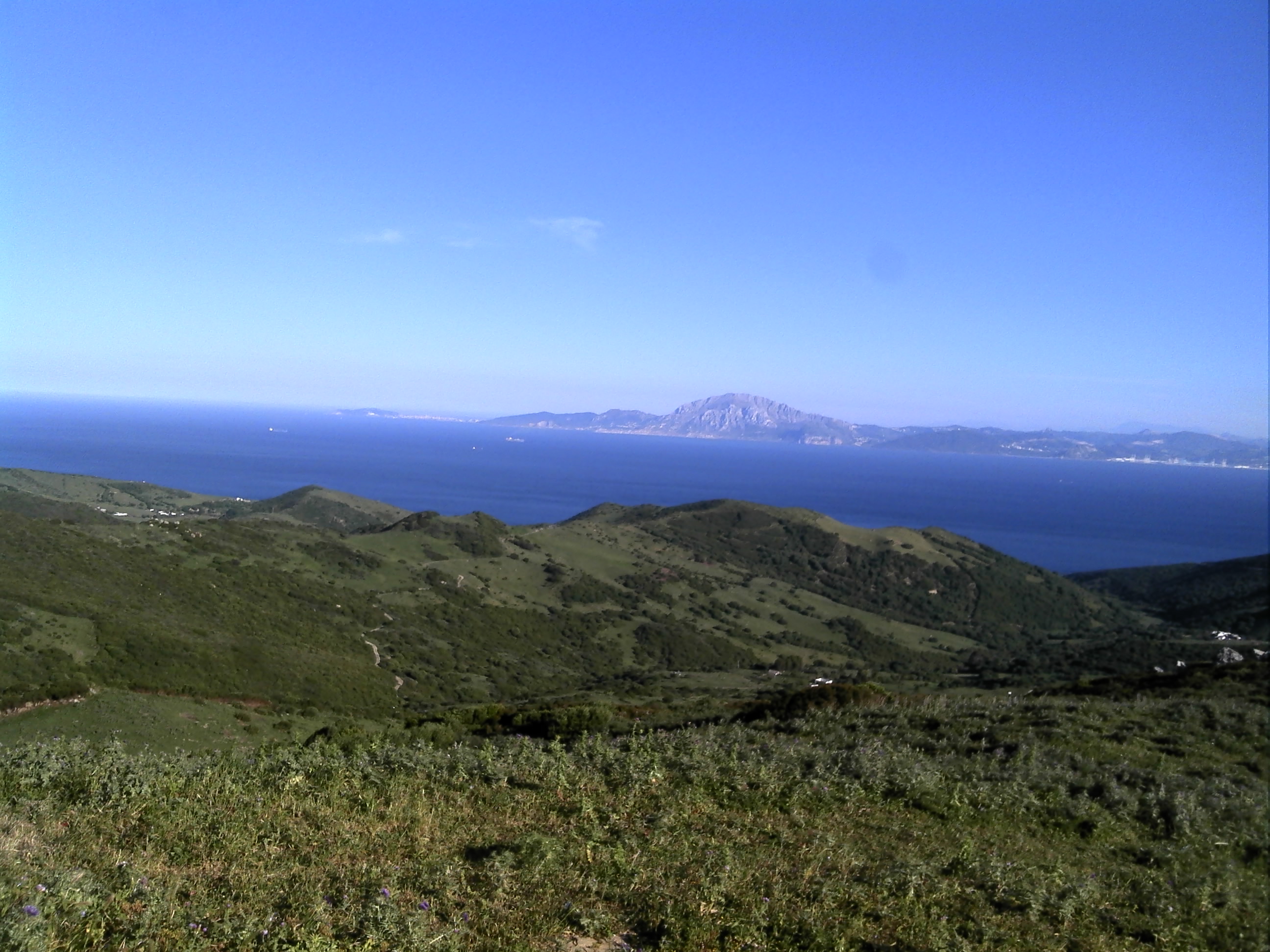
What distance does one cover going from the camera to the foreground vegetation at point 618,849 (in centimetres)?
370

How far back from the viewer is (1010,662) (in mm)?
62438

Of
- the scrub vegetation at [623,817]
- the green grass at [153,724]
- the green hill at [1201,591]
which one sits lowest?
the green hill at [1201,591]

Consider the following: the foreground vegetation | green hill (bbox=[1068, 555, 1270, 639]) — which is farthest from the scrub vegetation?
green hill (bbox=[1068, 555, 1270, 639])

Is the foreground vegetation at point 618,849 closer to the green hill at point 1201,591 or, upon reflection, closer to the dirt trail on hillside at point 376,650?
the dirt trail on hillside at point 376,650

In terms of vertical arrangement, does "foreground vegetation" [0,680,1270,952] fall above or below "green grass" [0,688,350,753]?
above

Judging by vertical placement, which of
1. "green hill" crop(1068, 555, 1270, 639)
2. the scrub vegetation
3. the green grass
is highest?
the scrub vegetation

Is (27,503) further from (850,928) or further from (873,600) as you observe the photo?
(873,600)

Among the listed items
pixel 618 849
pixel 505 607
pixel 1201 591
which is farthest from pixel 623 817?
pixel 1201 591

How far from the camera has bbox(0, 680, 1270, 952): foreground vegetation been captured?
145 inches

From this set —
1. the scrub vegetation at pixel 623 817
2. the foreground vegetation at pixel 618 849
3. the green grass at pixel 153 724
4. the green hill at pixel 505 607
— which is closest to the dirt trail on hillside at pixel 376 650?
the green hill at pixel 505 607

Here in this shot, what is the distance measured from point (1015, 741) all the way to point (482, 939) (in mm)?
8083

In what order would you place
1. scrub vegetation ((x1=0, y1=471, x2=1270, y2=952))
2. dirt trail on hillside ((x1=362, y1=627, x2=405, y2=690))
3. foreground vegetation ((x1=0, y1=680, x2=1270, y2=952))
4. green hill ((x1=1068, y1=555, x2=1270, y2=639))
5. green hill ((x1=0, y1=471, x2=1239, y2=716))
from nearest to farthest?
foreground vegetation ((x1=0, y1=680, x2=1270, y2=952))
scrub vegetation ((x1=0, y1=471, x2=1270, y2=952))
green hill ((x1=0, y1=471, x2=1239, y2=716))
dirt trail on hillside ((x1=362, y1=627, x2=405, y2=690))
green hill ((x1=1068, y1=555, x2=1270, y2=639))

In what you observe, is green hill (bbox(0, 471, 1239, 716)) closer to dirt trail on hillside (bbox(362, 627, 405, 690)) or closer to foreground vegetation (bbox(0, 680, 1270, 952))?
dirt trail on hillside (bbox(362, 627, 405, 690))

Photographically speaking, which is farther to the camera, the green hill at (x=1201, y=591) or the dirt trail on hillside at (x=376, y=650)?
the green hill at (x=1201, y=591)
